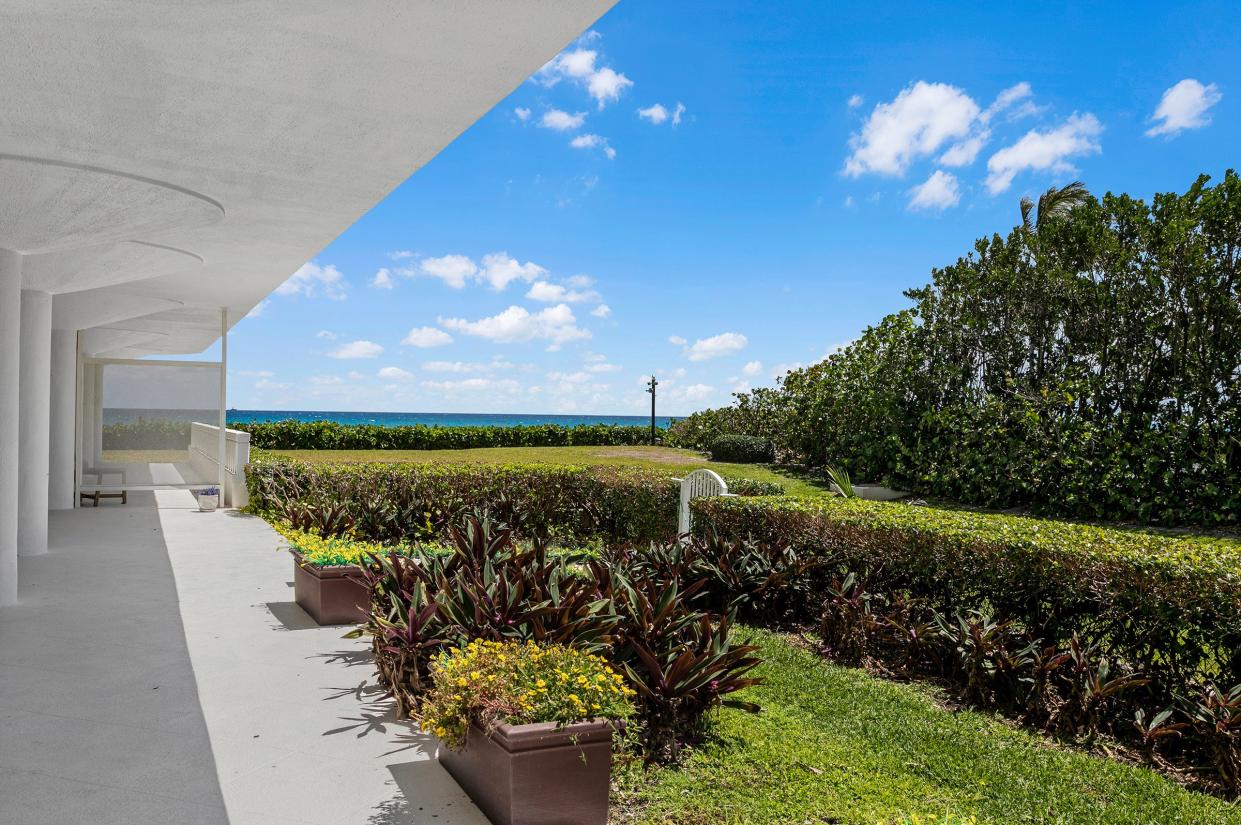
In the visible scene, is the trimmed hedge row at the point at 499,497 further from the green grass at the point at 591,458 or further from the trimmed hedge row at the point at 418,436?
the trimmed hedge row at the point at 418,436

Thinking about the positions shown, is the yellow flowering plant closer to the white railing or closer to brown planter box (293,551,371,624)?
brown planter box (293,551,371,624)

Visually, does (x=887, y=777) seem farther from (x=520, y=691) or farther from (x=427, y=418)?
(x=427, y=418)

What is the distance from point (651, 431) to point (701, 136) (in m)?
17.2

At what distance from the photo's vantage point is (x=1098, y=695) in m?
4.21

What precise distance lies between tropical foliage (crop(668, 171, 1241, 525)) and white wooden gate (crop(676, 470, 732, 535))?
290 inches

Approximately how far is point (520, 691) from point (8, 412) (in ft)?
18.4

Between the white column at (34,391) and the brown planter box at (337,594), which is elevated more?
the white column at (34,391)

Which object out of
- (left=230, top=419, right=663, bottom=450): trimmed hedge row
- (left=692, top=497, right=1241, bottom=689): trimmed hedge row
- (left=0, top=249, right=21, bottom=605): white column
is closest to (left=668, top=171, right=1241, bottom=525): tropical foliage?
(left=692, top=497, right=1241, bottom=689): trimmed hedge row

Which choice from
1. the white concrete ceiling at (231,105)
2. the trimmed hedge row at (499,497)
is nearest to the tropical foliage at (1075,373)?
the trimmed hedge row at (499,497)

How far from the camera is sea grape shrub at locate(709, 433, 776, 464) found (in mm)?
22141

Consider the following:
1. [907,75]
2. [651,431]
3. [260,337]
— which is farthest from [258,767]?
[260,337]

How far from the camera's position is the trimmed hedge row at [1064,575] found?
4.21 m

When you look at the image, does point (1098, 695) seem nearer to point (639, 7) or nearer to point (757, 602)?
point (757, 602)

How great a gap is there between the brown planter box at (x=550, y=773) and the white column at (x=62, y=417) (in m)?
11.5
